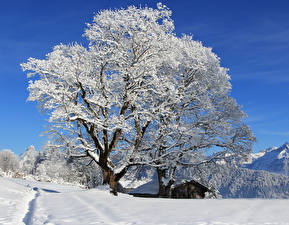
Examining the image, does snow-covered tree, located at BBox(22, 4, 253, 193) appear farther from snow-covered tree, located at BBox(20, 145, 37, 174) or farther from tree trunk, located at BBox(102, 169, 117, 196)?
snow-covered tree, located at BBox(20, 145, 37, 174)

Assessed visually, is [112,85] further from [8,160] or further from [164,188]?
[8,160]

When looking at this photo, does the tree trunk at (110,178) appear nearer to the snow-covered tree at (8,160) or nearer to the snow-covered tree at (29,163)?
the snow-covered tree at (8,160)

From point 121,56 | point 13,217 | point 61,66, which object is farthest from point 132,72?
point 13,217

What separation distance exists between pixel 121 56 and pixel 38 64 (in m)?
4.55

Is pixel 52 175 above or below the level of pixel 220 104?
below

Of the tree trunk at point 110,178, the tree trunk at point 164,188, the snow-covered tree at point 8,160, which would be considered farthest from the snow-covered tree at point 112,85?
the snow-covered tree at point 8,160

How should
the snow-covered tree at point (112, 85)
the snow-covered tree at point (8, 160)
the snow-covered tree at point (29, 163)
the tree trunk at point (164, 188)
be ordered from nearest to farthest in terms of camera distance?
the snow-covered tree at point (112, 85) < the tree trunk at point (164, 188) < the snow-covered tree at point (8, 160) < the snow-covered tree at point (29, 163)

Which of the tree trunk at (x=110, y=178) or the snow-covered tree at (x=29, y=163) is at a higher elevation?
the snow-covered tree at (x=29, y=163)

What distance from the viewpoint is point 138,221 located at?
735 centimetres

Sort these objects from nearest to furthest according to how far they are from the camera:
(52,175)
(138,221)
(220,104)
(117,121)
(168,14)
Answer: (138,221) → (117,121) → (168,14) → (220,104) → (52,175)

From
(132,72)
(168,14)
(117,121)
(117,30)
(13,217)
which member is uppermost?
(168,14)

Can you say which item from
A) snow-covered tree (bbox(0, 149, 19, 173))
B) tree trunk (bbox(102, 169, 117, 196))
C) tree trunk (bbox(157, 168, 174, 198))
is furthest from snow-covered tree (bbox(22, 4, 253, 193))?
snow-covered tree (bbox(0, 149, 19, 173))

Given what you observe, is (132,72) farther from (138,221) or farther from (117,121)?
(138,221)

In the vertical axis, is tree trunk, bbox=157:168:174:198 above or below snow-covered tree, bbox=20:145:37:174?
below
